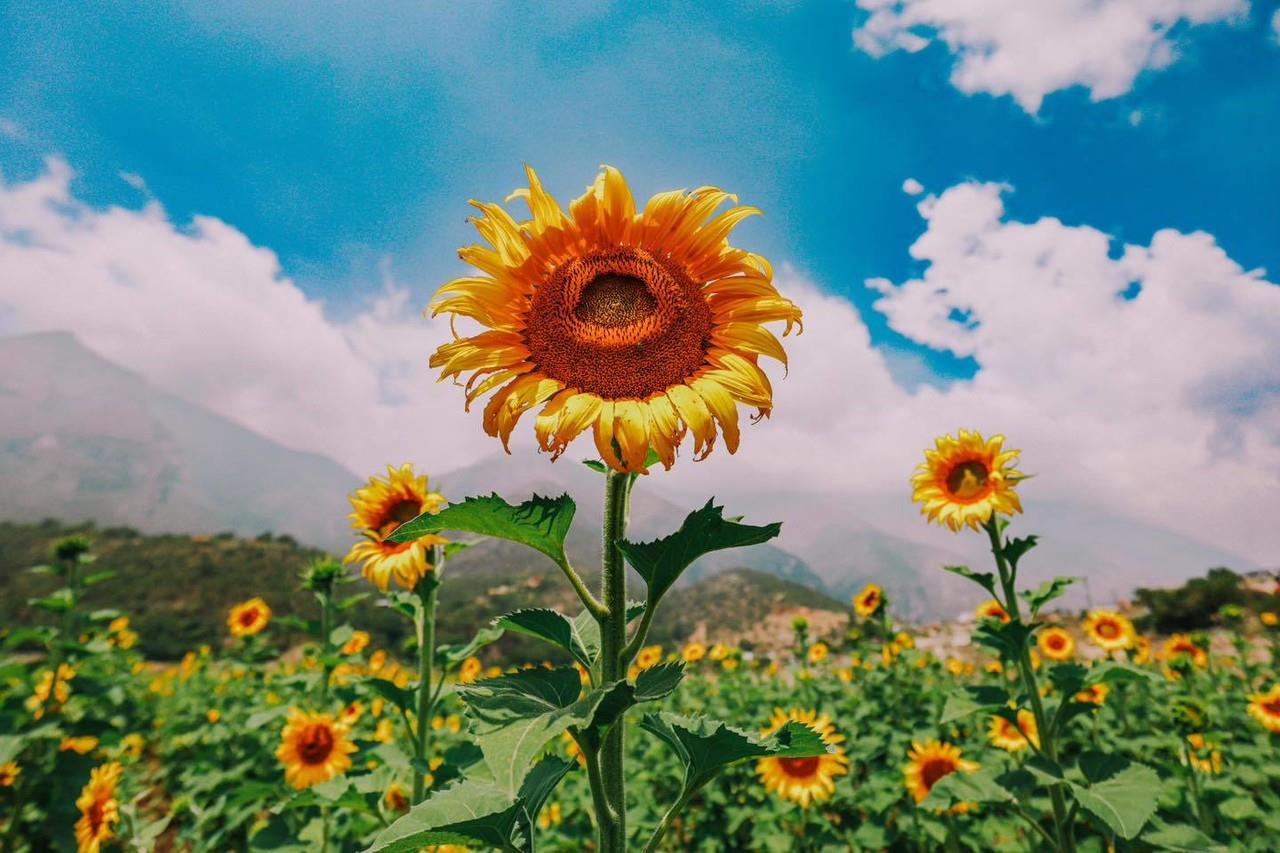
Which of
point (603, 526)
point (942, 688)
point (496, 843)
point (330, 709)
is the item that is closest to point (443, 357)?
point (603, 526)

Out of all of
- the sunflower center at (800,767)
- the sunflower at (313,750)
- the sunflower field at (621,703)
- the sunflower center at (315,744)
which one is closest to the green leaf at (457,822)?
the sunflower field at (621,703)

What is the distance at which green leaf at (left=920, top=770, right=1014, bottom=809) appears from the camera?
10.9ft

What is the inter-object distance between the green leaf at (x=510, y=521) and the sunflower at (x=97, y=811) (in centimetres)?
533

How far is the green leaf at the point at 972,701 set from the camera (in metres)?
3.35

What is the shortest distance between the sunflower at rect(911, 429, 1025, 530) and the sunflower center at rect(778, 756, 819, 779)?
7.68 ft

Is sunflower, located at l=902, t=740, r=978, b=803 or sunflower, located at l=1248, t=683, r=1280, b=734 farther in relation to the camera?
sunflower, located at l=1248, t=683, r=1280, b=734

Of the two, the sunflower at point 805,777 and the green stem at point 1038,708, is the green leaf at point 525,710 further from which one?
the sunflower at point 805,777

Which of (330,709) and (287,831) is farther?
(330,709)

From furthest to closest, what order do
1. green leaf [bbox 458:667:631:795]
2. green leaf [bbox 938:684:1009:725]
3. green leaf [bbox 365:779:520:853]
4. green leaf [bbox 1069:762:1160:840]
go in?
green leaf [bbox 938:684:1009:725] → green leaf [bbox 1069:762:1160:840] → green leaf [bbox 365:779:520:853] → green leaf [bbox 458:667:631:795]

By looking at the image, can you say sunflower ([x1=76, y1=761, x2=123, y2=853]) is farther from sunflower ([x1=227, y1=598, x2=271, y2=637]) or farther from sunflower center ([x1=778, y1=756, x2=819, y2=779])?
sunflower center ([x1=778, y1=756, x2=819, y2=779])

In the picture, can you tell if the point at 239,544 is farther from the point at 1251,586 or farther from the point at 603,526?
the point at 1251,586

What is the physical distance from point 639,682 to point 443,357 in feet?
3.39

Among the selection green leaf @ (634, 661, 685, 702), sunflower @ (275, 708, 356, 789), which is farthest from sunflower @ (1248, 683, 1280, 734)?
sunflower @ (275, 708, 356, 789)

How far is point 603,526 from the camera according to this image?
155 cm
